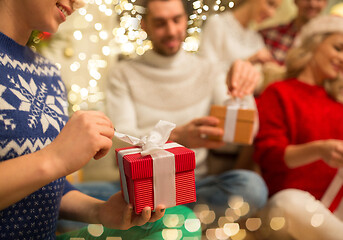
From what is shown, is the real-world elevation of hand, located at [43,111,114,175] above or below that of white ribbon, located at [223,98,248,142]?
above

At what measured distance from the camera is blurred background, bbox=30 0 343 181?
1.62 ft

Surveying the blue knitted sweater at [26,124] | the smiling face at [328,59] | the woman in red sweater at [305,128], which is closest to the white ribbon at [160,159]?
the blue knitted sweater at [26,124]

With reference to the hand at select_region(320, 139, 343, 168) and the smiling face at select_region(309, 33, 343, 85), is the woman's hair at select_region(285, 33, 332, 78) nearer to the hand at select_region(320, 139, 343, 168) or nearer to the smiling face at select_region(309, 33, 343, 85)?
the smiling face at select_region(309, 33, 343, 85)

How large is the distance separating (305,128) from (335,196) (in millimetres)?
248

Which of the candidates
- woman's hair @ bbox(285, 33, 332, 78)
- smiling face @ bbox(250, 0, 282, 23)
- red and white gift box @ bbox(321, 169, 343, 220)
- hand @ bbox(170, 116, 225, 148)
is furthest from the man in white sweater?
→ smiling face @ bbox(250, 0, 282, 23)

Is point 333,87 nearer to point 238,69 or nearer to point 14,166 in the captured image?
point 238,69

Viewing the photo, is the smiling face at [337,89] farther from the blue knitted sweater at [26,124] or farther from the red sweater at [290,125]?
the blue knitted sweater at [26,124]

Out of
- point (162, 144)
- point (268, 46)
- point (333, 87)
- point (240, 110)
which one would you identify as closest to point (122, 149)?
point (162, 144)

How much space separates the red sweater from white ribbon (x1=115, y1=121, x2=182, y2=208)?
55 centimetres

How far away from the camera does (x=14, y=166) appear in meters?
0.37

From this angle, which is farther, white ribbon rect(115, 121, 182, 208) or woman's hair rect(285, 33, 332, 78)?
woman's hair rect(285, 33, 332, 78)

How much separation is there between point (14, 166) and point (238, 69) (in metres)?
0.53

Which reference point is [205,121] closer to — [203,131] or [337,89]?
[203,131]

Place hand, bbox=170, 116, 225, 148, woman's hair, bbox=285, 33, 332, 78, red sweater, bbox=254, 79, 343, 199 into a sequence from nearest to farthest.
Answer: hand, bbox=170, 116, 225, 148
red sweater, bbox=254, 79, 343, 199
woman's hair, bbox=285, 33, 332, 78
